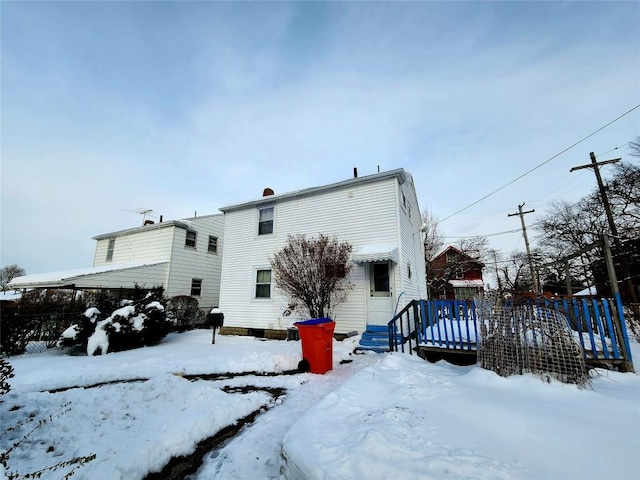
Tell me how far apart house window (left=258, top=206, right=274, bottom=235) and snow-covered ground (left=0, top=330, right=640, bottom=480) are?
8.59 meters

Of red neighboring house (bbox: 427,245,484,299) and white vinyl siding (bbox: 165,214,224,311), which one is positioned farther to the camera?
red neighboring house (bbox: 427,245,484,299)

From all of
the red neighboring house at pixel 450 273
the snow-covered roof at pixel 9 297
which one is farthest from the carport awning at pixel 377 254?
the red neighboring house at pixel 450 273

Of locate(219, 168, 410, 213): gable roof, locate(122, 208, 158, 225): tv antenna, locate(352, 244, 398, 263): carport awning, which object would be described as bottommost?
locate(352, 244, 398, 263): carport awning

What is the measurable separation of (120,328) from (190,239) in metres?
10.2

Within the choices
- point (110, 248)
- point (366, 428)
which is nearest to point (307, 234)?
point (366, 428)

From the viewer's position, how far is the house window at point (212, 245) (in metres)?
19.6

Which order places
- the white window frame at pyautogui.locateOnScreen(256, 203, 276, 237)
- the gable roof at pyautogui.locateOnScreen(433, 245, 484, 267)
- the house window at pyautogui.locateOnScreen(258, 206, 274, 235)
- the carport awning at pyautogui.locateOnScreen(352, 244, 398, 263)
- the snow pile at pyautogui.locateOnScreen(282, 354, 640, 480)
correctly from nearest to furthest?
the snow pile at pyautogui.locateOnScreen(282, 354, 640, 480)
the carport awning at pyautogui.locateOnScreen(352, 244, 398, 263)
the white window frame at pyautogui.locateOnScreen(256, 203, 276, 237)
the house window at pyautogui.locateOnScreen(258, 206, 274, 235)
the gable roof at pyautogui.locateOnScreen(433, 245, 484, 267)

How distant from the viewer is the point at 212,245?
19781 millimetres

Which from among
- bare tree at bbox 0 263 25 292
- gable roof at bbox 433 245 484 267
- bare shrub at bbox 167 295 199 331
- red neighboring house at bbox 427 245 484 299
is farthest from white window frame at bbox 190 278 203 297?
bare tree at bbox 0 263 25 292

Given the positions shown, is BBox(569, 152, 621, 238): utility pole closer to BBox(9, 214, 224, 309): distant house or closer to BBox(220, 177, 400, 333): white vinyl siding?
BBox(220, 177, 400, 333): white vinyl siding

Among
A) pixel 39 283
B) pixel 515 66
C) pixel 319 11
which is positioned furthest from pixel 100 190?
pixel 515 66

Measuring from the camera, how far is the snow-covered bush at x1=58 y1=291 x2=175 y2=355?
331 inches

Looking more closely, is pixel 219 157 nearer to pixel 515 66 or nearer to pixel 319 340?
pixel 319 340

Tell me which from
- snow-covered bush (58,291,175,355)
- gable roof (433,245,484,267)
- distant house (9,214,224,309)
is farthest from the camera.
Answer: gable roof (433,245,484,267)
